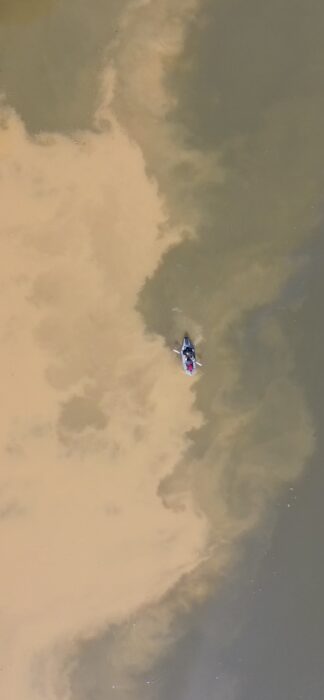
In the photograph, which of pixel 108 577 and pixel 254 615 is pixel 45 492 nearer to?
pixel 108 577

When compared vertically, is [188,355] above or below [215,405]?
above

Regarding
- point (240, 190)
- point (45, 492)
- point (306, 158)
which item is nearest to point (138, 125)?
point (240, 190)

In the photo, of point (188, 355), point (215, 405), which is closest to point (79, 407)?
point (188, 355)

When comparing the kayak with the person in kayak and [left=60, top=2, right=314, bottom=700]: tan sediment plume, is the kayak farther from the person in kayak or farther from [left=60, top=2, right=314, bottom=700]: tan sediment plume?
[left=60, top=2, right=314, bottom=700]: tan sediment plume

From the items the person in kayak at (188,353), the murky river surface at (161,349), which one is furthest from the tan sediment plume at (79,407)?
the person in kayak at (188,353)

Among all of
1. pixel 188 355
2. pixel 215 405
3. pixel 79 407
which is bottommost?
pixel 215 405

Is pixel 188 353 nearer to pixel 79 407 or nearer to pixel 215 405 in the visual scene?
pixel 215 405

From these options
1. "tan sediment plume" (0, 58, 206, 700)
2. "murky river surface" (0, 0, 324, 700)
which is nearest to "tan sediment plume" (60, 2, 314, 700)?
"murky river surface" (0, 0, 324, 700)
